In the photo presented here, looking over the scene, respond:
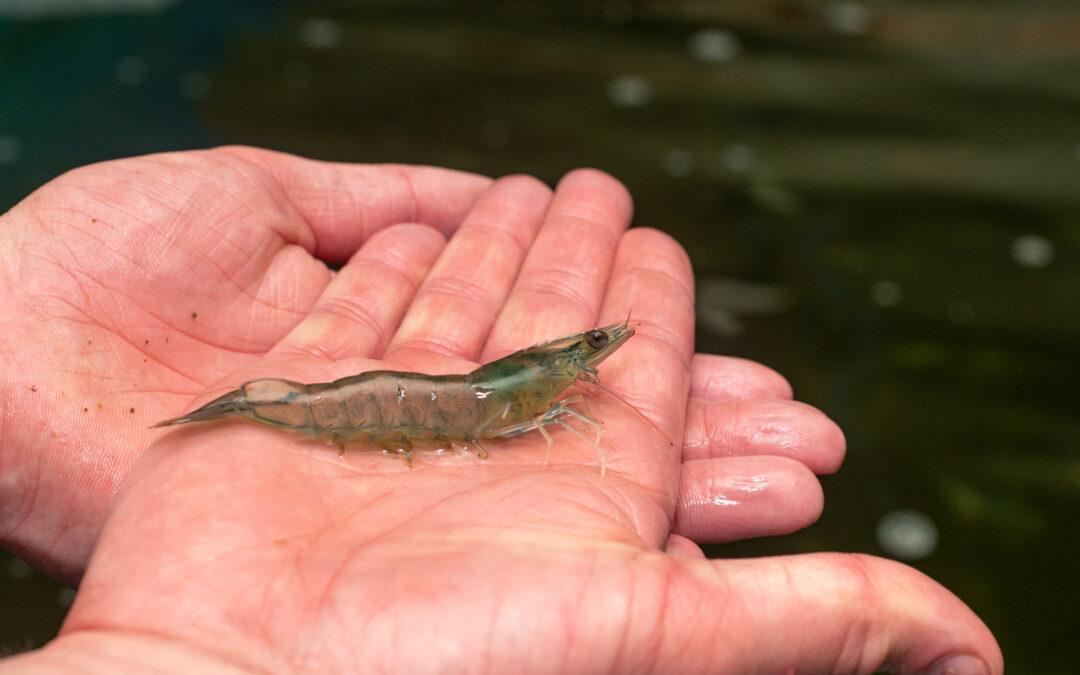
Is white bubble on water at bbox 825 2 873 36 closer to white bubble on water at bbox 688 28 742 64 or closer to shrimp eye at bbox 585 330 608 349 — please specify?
white bubble on water at bbox 688 28 742 64

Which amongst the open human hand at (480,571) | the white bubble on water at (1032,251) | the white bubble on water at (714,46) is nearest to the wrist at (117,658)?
the open human hand at (480,571)

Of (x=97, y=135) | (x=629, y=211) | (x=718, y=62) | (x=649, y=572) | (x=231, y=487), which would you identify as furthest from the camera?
(x=718, y=62)

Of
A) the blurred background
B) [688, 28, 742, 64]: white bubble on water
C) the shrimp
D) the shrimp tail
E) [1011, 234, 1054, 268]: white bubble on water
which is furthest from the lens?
[688, 28, 742, 64]: white bubble on water

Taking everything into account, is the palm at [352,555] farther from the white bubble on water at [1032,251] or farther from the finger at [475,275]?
the white bubble on water at [1032,251]

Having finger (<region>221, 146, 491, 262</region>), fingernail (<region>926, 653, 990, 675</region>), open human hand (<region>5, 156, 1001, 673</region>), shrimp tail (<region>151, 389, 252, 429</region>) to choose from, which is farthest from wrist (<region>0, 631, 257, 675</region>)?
finger (<region>221, 146, 491, 262</region>)

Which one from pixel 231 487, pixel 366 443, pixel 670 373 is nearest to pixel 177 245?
pixel 366 443

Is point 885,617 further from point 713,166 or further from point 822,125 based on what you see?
point 822,125
